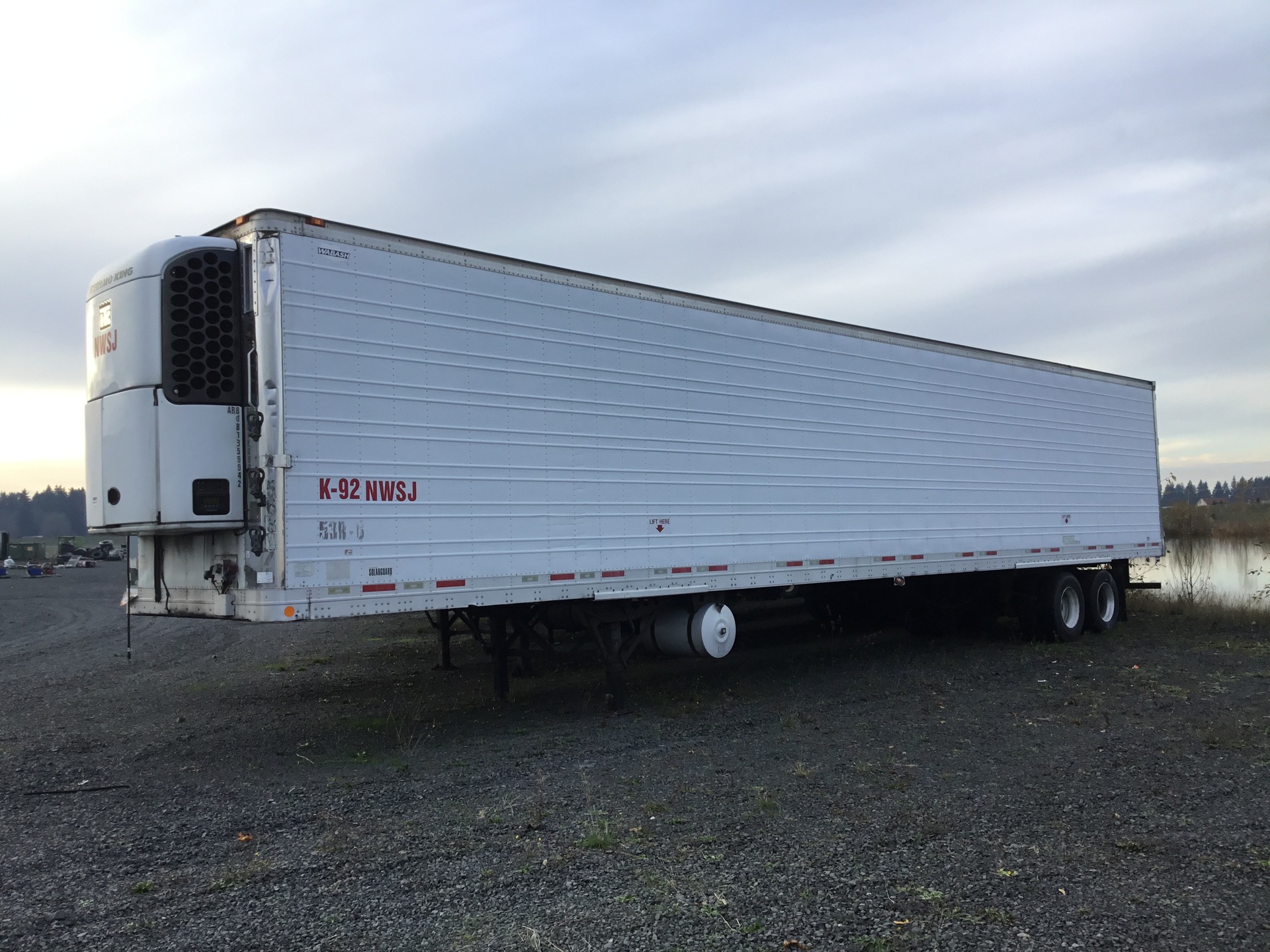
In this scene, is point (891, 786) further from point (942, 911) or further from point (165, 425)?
point (165, 425)

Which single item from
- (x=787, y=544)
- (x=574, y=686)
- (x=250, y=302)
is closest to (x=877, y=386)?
(x=787, y=544)

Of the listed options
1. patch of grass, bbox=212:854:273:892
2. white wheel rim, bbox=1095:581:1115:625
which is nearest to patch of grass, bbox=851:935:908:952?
patch of grass, bbox=212:854:273:892

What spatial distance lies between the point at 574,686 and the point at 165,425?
5164 mm

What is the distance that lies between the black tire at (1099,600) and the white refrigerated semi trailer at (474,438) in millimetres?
4308

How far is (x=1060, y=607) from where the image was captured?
44.9 feet

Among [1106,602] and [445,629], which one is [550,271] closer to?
[445,629]

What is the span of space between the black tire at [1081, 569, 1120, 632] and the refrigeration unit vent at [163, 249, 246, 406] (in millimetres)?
12532

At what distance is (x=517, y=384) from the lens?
317 inches

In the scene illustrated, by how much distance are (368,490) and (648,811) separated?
306 cm

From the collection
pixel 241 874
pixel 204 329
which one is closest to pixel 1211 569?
pixel 204 329

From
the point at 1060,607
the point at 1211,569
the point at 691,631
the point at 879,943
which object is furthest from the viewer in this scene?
the point at 1211,569

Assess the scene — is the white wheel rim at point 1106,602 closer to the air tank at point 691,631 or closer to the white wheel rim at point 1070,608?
the white wheel rim at point 1070,608

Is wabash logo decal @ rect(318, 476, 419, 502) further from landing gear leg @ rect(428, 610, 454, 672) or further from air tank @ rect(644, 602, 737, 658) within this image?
air tank @ rect(644, 602, 737, 658)

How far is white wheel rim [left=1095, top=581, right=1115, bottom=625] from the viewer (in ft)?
48.4
